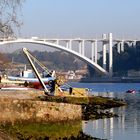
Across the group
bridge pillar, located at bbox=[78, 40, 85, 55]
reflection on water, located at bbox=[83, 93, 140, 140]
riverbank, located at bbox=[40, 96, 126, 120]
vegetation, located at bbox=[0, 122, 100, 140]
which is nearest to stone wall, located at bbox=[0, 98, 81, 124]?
vegetation, located at bbox=[0, 122, 100, 140]

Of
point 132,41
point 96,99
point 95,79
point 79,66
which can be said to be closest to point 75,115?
point 96,99

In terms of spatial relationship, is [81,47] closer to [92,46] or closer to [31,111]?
[92,46]

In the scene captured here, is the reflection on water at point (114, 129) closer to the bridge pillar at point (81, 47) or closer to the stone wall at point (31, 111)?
the stone wall at point (31, 111)

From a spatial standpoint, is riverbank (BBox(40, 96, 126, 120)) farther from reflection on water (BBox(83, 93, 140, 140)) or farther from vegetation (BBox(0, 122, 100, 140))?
vegetation (BBox(0, 122, 100, 140))

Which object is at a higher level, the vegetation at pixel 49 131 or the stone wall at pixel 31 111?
the stone wall at pixel 31 111

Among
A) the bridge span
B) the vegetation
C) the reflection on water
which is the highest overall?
the bridge span

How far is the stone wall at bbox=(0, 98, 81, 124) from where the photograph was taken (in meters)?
16.1

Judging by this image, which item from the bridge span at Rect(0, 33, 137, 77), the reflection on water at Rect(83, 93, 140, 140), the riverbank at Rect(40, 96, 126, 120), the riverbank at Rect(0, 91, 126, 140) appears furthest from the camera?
the bridge span at Rect(0, 33, 137, 77)

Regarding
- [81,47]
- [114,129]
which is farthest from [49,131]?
[81,47]

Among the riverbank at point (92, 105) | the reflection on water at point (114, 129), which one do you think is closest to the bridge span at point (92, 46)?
the riverbank at point (92, 105)

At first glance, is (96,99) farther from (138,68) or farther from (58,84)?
(138,68)

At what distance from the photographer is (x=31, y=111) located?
1669cm

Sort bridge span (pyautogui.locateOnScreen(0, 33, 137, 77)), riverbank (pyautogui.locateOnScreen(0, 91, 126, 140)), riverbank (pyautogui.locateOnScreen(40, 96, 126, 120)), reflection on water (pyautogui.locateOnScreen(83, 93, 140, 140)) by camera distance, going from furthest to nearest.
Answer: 1. bridge span (pyautogui.locateOnScreen(0, 33, 137, 77))
2. riverbank (pyautogui.locateOnScreen(40, 96, 126, 120))
3. reflection on water (pyautogui.locateOnScreen(83, 93, 140, 140))
4. riverbank (pyautogui.locateOnScreen(0, 91, 126, 140))

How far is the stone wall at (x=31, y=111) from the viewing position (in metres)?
16.1
